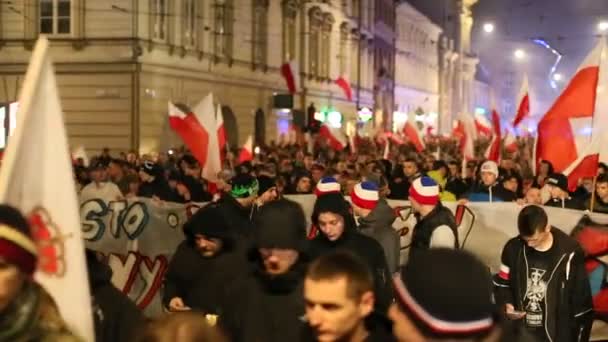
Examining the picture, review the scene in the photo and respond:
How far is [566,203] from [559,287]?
4.16 m

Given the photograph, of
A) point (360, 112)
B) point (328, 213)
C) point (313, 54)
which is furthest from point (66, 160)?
point (360, 112)

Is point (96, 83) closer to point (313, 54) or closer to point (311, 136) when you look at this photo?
point (311, 136)

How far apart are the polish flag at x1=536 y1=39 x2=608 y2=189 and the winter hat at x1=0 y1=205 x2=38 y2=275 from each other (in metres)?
8.17

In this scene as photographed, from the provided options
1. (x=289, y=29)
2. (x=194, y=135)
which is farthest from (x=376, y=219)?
(x=289, y=29)

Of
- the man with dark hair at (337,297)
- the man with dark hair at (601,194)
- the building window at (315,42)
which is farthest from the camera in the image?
the building window at (315,42)

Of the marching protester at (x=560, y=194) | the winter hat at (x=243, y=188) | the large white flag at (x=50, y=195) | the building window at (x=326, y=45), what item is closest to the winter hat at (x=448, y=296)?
the large white flag at (x=50, y=195)

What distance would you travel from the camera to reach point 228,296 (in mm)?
5262

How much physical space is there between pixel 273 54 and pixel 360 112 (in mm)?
13530

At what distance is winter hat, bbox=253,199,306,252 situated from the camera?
5.15m

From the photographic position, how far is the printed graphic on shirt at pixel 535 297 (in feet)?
23.7

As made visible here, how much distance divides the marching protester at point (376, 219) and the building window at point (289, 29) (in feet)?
121

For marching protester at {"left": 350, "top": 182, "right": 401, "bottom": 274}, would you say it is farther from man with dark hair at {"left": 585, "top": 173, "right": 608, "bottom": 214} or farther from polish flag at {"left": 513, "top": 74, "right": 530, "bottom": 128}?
polish flag at {"left": 513, "top": 74, "right": 530, "bottom": 128}

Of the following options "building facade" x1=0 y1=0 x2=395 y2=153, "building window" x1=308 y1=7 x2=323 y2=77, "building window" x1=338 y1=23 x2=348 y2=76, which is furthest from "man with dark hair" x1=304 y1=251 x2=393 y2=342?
"building window" x1=338 y1=23 x2=348 y2=76

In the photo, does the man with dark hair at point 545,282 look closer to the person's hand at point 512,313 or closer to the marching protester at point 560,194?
the person's hand at point 512,313
